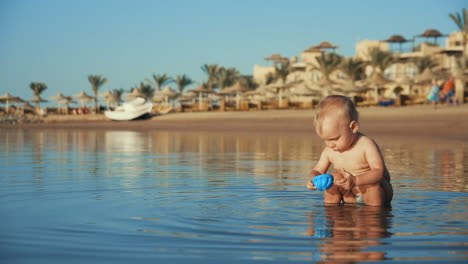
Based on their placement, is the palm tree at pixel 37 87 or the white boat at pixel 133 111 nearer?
the white boat at pixel 133 111

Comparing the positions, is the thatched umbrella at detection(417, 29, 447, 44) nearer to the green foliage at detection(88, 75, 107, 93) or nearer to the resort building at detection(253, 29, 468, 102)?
the resort building at detection(253, 29, 468, 102)

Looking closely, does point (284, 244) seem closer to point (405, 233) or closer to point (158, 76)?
point (405, 233)

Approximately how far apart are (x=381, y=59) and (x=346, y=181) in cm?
6453

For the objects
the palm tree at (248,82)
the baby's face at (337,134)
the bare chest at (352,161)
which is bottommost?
the bare chest at (352,161)

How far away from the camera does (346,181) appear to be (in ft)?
16.3

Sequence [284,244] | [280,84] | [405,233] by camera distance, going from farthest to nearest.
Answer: [280,84], [405,233], [284,244]

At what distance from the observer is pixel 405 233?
4340 mm

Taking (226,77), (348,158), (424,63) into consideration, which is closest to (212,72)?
(226,77)

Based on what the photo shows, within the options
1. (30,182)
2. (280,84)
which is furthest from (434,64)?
(30,182)

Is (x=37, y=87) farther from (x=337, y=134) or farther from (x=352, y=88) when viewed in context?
(x=337, y=134)

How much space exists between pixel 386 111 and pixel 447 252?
3505cm

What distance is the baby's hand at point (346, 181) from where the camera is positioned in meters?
4.92

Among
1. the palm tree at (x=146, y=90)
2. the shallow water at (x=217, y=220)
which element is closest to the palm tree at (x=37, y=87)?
the palm tree at (x=146, y=90)

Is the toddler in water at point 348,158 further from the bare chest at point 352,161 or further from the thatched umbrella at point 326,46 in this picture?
the thatched umbrella at point 326,46
